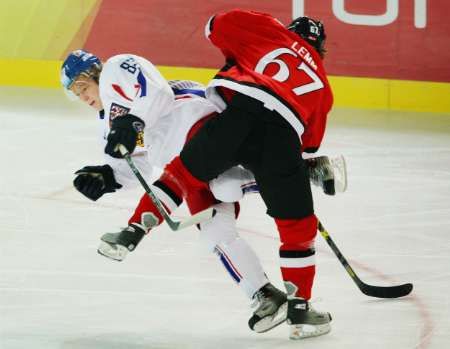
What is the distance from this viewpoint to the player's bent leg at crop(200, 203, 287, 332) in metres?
3.47

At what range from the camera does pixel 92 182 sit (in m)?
3.40

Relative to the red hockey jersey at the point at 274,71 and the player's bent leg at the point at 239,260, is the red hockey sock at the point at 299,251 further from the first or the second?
the red hockey jersey at the point at 274,71

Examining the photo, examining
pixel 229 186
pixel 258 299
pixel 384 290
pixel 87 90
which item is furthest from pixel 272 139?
pixel 384 290

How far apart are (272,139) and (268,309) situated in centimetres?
48

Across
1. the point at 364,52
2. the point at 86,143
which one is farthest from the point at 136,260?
the point at 364,52

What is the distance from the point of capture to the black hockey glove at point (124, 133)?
3277 millimetres

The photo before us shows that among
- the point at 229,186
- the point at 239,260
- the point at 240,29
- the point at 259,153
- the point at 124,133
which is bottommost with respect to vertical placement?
the point at 239,260

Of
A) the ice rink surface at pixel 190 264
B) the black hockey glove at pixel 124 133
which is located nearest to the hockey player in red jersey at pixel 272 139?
the black hockey glove at pixel 124 133

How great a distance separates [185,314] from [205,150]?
1.84 ft

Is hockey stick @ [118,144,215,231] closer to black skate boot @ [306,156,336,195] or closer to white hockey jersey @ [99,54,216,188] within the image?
white hockey jersey @ [99,54,216,188]

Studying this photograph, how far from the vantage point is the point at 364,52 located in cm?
736

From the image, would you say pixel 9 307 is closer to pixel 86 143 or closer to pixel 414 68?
pixel 86 143

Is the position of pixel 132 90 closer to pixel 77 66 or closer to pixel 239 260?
pixel 77 66

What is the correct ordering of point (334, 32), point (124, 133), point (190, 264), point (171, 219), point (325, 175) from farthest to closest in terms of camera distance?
point (334, 32)
point (190, 264)
point (325, 175)
point (171, 219)
point (124, 133)
